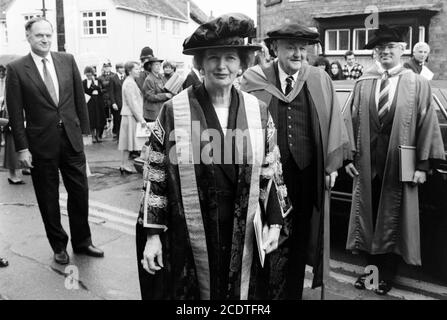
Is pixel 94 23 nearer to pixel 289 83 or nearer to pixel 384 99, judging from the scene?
pixel 384 99

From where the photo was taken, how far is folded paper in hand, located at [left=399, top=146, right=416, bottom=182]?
13.4 ft

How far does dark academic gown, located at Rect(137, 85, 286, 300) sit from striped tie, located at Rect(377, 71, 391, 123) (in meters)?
1.85

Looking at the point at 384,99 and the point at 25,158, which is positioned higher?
the point at 384,99

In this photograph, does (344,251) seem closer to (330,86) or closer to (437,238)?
(437,238)

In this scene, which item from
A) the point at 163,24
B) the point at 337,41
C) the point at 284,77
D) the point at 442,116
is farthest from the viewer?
the point at 163,24

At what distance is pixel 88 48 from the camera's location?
111ft

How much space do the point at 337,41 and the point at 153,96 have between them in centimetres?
1251

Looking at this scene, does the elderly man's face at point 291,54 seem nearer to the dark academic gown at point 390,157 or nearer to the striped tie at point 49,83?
the dark academic gown at point 390,157

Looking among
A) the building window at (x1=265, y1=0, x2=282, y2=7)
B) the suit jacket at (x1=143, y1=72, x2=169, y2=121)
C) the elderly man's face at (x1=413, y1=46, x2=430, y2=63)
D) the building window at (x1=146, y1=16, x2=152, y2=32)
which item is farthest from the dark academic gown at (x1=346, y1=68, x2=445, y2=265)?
the building window at (x1=146, y1=16, x2=152, y2=32)

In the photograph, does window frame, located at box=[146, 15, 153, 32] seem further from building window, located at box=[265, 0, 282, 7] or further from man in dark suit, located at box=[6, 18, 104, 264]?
man in dark suit, located at box=[6, 18, 104, 264]

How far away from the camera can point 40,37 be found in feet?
14.8

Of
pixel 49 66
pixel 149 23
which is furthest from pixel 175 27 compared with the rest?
pixel 49 66

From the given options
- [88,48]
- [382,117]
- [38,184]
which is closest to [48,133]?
[38,184]

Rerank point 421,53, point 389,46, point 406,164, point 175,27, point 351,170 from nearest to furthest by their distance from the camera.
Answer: point 406,164 < point 389,46 < point 351,170 < point 421,53 < point 175,27
